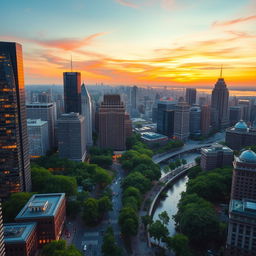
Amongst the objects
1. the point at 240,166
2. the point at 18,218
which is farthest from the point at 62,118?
the point at 240,166

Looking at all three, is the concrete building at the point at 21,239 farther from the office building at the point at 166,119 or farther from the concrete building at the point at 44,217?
the office building at the point at 166,119

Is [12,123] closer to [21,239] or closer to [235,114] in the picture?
[21,239]

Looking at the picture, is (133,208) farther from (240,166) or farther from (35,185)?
(35,185)

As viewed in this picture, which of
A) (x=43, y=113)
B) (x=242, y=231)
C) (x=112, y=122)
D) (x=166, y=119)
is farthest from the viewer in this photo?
(x=166, y=119)

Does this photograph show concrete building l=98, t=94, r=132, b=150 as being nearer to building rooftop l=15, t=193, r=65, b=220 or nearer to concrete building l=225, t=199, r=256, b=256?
building rooftop l=15, t=193, r=65, b=220

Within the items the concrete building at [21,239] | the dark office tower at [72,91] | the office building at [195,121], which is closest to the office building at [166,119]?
the office building at [195,121]


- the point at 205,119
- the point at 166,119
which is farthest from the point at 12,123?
the point at 205,119

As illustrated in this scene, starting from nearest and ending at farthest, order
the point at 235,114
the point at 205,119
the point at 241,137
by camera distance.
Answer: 1. the point at 241,137
2. the point at 205,119
3. the point at 235,114
